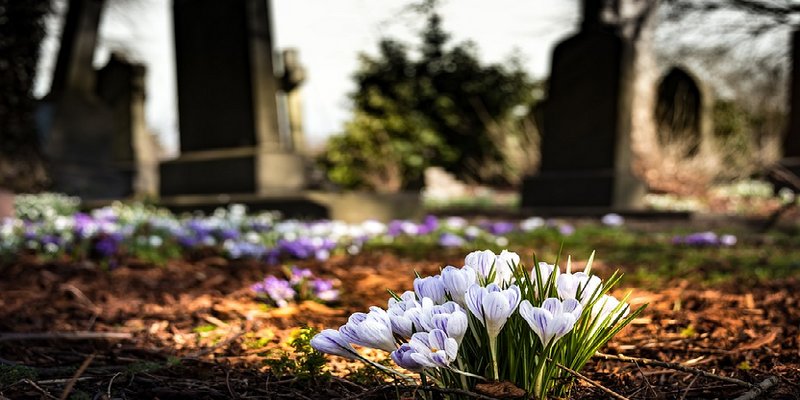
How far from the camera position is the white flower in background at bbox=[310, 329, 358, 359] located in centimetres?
135

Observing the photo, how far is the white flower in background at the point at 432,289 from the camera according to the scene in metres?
1.49

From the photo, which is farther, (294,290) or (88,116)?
(88,116)

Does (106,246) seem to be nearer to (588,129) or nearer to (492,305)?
(492,305)

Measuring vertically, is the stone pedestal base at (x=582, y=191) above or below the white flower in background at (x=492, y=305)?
below

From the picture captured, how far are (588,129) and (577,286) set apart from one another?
9705mm

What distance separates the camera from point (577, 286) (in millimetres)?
1459

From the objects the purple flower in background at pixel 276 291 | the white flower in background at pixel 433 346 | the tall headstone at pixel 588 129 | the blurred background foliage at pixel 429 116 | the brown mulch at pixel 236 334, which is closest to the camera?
the white flower in background at pixel 433 346

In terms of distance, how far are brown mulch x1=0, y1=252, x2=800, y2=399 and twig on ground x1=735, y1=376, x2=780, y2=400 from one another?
22 mm

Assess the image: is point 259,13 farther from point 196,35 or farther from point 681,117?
point 681,117

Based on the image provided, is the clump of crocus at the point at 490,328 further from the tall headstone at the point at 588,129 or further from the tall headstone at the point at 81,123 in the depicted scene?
the tall headstone at the point at 81,123

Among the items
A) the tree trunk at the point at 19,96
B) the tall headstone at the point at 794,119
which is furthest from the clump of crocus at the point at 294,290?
the tall headstone at the point at 794,119

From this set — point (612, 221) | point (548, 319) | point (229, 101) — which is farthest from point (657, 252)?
point (229, 101)

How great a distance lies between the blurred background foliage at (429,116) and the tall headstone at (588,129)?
335 inches

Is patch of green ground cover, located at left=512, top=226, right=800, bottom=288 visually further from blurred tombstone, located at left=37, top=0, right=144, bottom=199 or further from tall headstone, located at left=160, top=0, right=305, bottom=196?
blurred tombstone, located at left=37, top=0, right=144, bottom=199
